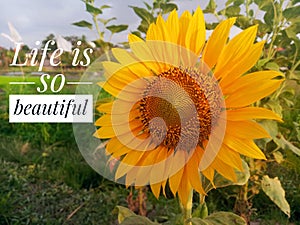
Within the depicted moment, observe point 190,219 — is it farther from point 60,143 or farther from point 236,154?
point 60,143

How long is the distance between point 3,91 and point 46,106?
141cm

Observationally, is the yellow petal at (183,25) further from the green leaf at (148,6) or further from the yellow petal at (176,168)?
the green leaf at (148,6)

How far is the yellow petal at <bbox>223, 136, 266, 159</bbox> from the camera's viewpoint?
416 mm

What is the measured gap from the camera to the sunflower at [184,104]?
0.43 metres

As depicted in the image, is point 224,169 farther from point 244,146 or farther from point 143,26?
point 143,26

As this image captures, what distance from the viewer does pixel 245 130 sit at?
43 centimetres

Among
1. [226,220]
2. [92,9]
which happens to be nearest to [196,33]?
[226,220]

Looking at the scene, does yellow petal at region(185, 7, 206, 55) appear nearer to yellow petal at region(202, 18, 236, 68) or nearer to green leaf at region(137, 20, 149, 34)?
yellow petal at region(202, 18, 236, 68)

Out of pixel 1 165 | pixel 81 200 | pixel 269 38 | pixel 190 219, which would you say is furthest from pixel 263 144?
pixel 1 165

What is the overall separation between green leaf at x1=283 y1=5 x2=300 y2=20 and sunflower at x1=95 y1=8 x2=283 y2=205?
51cm

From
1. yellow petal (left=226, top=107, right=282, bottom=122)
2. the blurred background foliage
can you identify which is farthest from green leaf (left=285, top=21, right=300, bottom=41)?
yellow petal (left=226, top=107, right=282, bottom=122)

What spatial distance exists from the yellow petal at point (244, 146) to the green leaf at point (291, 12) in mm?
574

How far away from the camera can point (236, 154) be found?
0.42 metres

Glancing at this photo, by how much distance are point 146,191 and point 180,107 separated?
0.90 metres
